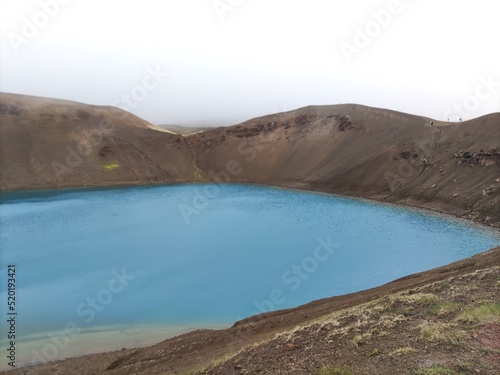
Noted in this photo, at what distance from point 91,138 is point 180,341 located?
266ft

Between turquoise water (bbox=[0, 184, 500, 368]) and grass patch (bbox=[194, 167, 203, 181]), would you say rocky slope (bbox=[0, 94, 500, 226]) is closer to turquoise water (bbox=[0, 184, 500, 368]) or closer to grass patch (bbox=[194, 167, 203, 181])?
grass patch (bbox=[194, 167, 203, 181])

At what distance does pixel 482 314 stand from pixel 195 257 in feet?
78.3

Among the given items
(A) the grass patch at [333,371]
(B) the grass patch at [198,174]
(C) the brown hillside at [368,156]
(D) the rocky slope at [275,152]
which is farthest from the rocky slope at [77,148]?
(A) the grass patch at [333,371]

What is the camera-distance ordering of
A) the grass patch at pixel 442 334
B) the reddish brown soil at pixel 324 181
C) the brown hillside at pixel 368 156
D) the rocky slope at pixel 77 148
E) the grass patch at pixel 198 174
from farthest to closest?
the grass patch at pixel 198 174
the rocky slope at pixel 77 148
the brown hillside at pixel 368 156
the reddish brown soil at pixel 324 181
the grass patch at pixel 442 334

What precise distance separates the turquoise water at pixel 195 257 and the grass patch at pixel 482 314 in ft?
42.0

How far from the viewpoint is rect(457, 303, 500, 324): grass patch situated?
10109 mm

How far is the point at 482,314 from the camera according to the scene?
34.5 ft

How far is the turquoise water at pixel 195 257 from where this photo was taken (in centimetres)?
2186

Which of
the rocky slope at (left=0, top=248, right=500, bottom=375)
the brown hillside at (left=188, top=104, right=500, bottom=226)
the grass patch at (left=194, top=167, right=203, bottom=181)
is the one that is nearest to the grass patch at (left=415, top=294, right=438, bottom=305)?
the rocky slope at (left=0, top=248, right=500, bottom=375)

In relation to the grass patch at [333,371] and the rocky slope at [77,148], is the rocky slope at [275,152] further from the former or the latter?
the grass patch at [333,371]

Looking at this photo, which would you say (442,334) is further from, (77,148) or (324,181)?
(77,148)

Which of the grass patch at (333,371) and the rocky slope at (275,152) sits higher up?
the rocky slope at (275,152)

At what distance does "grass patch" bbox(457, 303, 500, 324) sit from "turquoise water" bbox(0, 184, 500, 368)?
1279 cm

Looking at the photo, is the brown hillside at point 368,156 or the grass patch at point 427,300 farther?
the brown hillside at point 368,156
